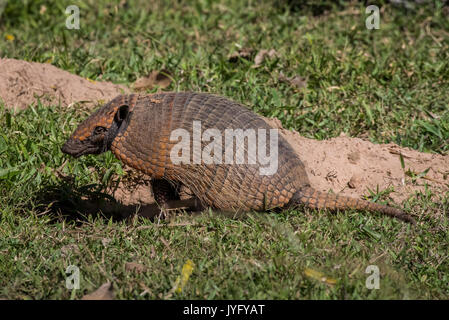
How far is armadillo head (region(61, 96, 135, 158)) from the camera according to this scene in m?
4.60

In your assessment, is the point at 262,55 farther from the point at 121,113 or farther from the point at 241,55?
the point at 121,113

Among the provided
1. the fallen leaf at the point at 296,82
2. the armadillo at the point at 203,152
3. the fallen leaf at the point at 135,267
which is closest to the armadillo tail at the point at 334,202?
the armadillo at the point at 203,152

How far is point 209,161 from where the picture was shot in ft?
14.8

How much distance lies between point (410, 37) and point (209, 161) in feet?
13.3

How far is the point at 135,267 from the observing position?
12.8ft

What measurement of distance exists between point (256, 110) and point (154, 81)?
51.4 inches

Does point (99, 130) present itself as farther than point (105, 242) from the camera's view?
Yes

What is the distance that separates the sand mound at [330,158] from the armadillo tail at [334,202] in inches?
21.4

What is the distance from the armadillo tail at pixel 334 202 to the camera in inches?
173

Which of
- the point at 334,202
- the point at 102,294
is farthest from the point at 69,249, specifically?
the point at 334,202

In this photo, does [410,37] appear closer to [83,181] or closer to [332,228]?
[332,228]

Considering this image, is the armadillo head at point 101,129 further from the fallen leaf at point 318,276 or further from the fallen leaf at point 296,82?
the fallen leaf at point 296,82

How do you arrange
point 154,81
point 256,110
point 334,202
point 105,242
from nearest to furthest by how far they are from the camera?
point 105,242
point 334,202
point 256,110
point 154,81

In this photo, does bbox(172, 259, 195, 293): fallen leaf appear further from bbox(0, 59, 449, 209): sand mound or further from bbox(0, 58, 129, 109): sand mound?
bbox(0, 58, 129, 109): sand mound
